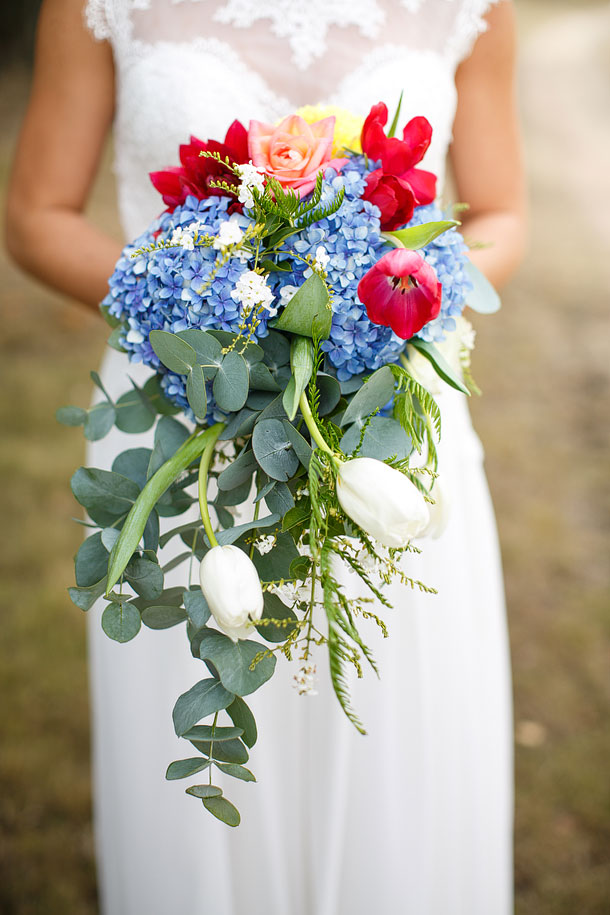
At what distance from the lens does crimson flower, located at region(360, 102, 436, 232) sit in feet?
3.41

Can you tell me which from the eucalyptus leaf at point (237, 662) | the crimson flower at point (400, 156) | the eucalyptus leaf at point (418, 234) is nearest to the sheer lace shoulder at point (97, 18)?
the crimson flower at point (400, 156)

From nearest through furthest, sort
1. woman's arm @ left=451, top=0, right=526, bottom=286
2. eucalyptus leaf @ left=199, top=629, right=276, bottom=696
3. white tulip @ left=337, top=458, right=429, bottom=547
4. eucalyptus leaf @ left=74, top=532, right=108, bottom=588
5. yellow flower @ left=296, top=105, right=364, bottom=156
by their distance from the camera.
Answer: white tulip @ left=337, top=458, right=429, bottom=547 → eucalyptus leaf @ left=199, top=629, right=276, bottom=696 → eucalyptus leaf @ left=74, top=532, right=108, bottom=588 → yellow flower @ left=296, top=105, right=364, bottom=156 → woman's arm @ left=451, top=0, right=526, bottom=286

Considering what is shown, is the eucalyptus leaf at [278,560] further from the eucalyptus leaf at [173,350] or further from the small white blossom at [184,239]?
the small white blossom at [184,239]

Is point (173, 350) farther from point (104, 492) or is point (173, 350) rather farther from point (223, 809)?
point (223, 809)

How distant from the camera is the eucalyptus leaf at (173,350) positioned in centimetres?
95

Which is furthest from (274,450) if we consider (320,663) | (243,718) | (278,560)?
(320,663)

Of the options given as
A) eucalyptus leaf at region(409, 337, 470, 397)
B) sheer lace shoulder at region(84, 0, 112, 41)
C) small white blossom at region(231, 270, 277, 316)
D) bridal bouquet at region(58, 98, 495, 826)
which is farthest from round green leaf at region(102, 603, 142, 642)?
sheer lace shoulder at region(84, 0, 112, 41)

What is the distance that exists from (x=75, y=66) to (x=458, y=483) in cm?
117

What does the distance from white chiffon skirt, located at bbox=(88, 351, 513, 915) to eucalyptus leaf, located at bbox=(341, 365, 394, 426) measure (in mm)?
702

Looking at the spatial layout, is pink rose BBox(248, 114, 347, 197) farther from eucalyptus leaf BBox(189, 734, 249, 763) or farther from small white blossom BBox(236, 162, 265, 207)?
eucalyptus leaf BBox(189, 734, 249, 763)

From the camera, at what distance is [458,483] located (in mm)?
1742

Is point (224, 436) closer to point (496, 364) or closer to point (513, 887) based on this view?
point (513, 887)

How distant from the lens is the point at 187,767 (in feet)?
3.26

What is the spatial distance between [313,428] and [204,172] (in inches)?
16.3
